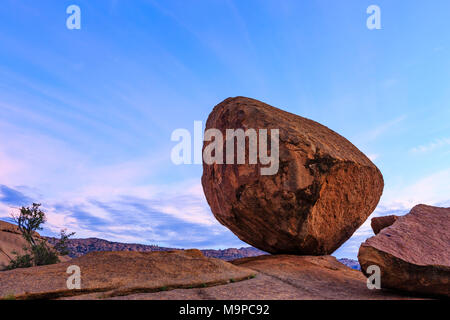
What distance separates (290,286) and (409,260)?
107 inches

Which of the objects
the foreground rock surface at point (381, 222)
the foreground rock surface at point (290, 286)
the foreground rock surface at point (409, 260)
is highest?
the foreground rock surface at point (381, 222)

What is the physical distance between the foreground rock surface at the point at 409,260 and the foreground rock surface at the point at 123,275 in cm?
310

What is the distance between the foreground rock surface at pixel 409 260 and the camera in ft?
24.6

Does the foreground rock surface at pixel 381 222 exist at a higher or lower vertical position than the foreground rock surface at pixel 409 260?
higher

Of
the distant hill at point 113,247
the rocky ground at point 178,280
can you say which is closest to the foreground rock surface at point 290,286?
the rocky ground at point 178,280

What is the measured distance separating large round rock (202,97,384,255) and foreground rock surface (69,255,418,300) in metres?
1.03

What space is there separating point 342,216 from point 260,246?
3.04 metres

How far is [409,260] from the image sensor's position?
7555mm

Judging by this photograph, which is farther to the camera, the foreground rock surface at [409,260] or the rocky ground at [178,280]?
the foreground rock surface at [409,260]

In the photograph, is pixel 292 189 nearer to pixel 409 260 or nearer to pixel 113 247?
pixel 409 260

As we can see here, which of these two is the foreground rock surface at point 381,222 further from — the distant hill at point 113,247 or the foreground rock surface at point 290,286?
the distant hill at point 113,247

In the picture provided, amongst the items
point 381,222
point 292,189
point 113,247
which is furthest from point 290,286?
point 113,247
